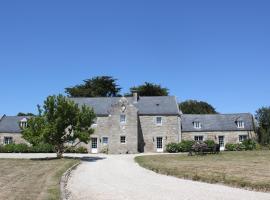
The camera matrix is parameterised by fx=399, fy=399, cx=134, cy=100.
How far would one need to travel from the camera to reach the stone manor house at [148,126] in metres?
49.2

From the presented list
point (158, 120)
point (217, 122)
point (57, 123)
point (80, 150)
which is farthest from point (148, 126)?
point (57, 123)

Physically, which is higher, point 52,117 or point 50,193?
point 52,117

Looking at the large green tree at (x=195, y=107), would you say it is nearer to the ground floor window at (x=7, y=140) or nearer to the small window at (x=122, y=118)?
the small window at (x=122, y=118)

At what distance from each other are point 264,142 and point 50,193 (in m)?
41.7

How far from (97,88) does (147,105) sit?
27.7m

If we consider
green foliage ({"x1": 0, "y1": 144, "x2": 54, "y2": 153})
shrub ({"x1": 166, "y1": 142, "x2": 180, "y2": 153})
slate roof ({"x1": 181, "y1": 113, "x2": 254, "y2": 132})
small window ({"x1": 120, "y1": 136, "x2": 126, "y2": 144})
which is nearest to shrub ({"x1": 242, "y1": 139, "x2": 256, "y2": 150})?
slate roof ({"x1": 181, "y1": 113, "x2": 254, "y2": 132})

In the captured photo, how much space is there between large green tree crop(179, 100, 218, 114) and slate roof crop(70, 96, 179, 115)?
28657 millimetres

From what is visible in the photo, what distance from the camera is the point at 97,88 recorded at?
257ft

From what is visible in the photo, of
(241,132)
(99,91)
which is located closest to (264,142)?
(241,132)

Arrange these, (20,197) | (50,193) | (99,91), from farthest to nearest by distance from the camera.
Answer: (99,91) < (50,193) < (20,197)

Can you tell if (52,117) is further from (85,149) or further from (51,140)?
(85,149)

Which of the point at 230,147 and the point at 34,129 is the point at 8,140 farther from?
the point at 230,147

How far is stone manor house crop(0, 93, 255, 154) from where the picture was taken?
49188 millimetres

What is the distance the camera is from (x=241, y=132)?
168 ft
